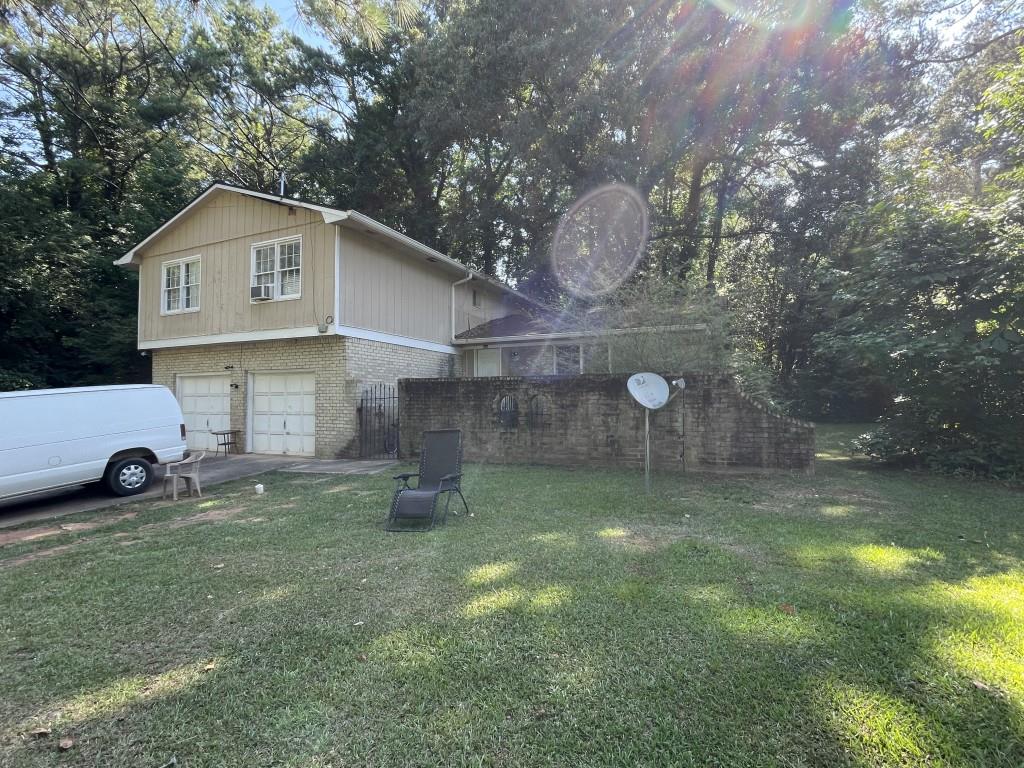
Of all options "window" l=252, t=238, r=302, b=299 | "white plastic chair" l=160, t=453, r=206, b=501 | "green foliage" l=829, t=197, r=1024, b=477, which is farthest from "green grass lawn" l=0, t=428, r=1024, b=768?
"window" l=252, t=238, r=302, b=299

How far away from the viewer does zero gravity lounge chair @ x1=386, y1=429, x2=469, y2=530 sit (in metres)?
5.68

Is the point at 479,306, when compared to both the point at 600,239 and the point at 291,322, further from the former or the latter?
the point at 291,322

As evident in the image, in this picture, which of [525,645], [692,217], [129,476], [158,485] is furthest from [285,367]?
[692,217]

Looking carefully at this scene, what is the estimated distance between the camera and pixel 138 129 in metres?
19.0

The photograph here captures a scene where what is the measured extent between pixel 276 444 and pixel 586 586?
429 inches

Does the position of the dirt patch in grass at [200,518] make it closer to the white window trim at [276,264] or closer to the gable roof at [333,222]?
the white window trim at [276,264]

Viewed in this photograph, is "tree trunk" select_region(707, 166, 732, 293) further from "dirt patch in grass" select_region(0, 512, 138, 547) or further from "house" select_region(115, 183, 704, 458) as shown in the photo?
"dirt patch in grass" select_region(0, 512, 138, 547)

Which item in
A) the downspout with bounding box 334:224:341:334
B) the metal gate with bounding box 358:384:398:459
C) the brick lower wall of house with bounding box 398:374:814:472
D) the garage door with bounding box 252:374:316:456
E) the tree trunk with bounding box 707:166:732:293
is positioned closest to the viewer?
the brick lower wall of house with bounding box 398:374:814:472

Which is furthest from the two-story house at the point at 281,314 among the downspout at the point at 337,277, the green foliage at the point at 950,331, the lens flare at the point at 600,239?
the green foliage at the point at 950,331

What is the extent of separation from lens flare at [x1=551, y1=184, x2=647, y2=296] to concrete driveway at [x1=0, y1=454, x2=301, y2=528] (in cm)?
1099

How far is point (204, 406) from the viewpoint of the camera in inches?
539

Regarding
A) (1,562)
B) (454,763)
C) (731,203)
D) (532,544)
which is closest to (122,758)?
(454,763)

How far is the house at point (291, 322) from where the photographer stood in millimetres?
11508

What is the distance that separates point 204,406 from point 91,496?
583 centimetres
